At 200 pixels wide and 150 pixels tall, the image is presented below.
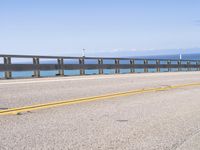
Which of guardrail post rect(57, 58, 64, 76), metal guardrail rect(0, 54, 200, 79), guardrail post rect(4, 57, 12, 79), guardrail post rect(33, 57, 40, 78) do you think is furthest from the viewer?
guardrail post rect(57, 58, 64, 76)

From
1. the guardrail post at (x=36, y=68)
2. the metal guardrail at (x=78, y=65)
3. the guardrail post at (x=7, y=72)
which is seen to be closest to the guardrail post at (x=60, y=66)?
the metal guardrail at (x=78, y=65)

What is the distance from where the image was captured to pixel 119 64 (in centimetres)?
2881

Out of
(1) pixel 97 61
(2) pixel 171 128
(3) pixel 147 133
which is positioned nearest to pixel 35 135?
(3) pixel 147 133

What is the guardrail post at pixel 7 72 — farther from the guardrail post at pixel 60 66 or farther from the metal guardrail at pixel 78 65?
the guardrail post at pixel 60 66

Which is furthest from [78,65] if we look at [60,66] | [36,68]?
[36,68]

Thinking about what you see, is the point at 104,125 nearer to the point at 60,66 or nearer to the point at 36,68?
the point at 36,68

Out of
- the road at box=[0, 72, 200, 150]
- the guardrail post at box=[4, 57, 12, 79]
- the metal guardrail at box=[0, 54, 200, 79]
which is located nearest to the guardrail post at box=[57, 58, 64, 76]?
the metal guardrail at box=[0, 54, 200, 79]

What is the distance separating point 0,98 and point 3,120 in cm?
321

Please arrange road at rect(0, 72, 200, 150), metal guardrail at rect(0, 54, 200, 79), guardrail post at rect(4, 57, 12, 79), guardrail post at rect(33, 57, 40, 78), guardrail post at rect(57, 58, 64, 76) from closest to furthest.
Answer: road at rect(0, 72, 200, 150) → guardrail post at rect(4, 57, 12, 79) → metal guardrail at rect(0, 54, 200, 79) → guardrail post at rect(33, 57, 40, 78) → guardrail post at rect(57, 58, 64, 76)

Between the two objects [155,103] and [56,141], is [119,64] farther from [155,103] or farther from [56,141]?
[56,141]

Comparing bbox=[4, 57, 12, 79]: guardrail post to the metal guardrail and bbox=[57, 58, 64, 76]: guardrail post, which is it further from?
bbox=[57, 58, 64, 76]: guardrail post

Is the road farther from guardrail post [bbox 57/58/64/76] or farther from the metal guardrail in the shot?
guardrail post [bbox 57/58/64/76]

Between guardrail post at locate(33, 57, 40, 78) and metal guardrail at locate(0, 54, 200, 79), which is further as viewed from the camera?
guardrail post at locate(33, 57, 40, 78)

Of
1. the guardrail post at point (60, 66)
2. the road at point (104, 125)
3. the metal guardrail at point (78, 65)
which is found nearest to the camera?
the road at point (104, 125)
